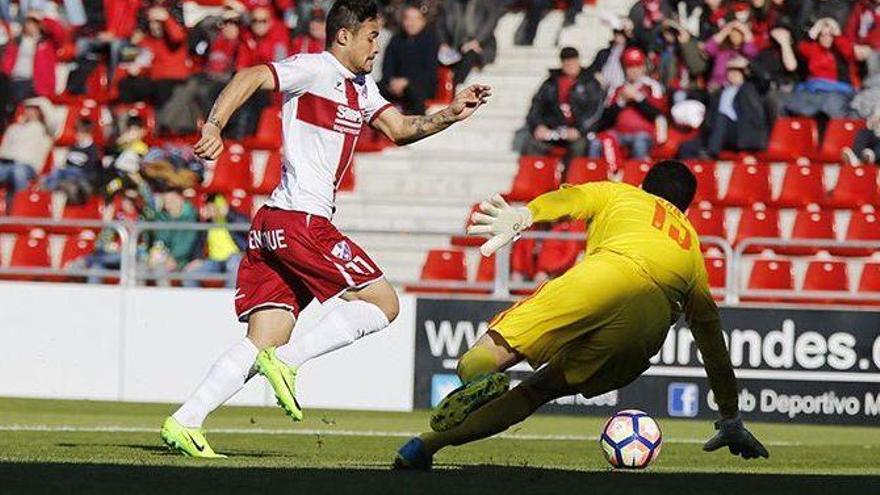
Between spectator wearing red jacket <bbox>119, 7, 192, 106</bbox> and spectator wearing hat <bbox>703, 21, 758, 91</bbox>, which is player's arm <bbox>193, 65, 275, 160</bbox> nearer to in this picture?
spectator wearing hat <bbox>703, 21, 758, 91</bbox>

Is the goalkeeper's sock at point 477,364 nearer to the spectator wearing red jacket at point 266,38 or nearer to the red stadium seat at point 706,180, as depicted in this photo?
the red stadium seat at point 706,180

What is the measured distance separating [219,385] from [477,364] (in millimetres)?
1697

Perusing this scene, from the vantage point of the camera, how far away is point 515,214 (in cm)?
933

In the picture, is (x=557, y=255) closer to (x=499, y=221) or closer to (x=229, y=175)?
(x=229, y=175)

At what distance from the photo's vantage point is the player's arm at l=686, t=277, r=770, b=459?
10.3 m

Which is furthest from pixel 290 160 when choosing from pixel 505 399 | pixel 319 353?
pixel 505 399

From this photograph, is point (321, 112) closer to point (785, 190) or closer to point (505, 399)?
point (505, 399)

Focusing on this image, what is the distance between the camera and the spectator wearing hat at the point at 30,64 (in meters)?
25.0

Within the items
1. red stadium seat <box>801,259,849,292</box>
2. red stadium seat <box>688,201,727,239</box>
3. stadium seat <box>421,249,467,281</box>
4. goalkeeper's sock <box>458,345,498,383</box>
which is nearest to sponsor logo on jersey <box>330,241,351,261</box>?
goalkeeper's sock <box>458,345,498,383</box>

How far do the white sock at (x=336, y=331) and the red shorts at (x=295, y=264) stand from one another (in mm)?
118

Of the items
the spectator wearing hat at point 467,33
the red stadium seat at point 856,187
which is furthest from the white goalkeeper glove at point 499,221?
the spectator wearing hat at point 467,33

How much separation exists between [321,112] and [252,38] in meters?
13.9

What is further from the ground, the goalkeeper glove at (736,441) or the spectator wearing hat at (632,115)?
the spectator wearing hat at (632,115)

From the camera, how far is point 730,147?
21.3 m
